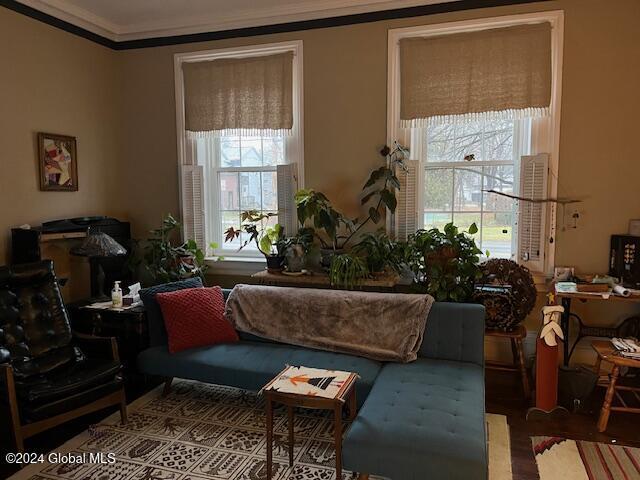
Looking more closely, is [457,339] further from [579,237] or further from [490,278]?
[579,237]

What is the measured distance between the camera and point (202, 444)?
2.71m

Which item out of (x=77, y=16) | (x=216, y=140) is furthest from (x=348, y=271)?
(x=77, y=16)

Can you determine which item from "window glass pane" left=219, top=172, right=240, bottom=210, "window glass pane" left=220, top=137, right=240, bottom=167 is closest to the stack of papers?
"window glass pane" left=219, top=172, right=240, bottom=210

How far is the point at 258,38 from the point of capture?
163 inches

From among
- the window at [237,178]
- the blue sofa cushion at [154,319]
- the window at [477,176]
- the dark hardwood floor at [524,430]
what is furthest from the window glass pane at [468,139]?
the blue sofa cushion at [154,319]

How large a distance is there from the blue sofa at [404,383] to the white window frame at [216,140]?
2.97 feet

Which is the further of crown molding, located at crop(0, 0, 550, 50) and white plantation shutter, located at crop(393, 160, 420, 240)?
white plantation shutter, located at crop(393, 160, 420, 240)

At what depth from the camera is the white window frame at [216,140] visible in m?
4.06

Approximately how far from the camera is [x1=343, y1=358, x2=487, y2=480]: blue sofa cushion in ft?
6.34

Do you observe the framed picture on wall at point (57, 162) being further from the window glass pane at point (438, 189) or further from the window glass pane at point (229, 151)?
the window glass pane at point (438, 189)

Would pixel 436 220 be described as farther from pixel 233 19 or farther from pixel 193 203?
pixel 233 19

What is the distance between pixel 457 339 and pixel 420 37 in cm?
242

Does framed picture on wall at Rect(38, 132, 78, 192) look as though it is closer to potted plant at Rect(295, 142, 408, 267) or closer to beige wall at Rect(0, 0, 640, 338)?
beige wall at Rect(0, 0, 640, 338)

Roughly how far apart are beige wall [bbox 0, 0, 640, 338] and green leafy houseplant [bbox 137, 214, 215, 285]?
0.35 m
